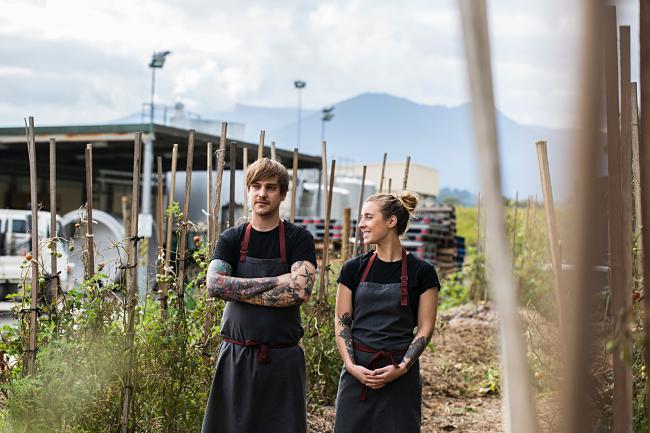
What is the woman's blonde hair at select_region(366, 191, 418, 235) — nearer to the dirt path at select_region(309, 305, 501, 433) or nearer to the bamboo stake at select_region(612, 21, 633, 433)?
the bamboo stake at select_region(612, 21, 633, 433)

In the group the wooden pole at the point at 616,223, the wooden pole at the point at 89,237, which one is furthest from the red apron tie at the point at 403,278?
the wooden pole at the point at 616,223

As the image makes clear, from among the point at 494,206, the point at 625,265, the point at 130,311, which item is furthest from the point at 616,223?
the point at 130,311

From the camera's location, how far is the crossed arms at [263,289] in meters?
3.27

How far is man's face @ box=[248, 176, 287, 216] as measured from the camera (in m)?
3.37

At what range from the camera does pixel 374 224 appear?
11.2ft

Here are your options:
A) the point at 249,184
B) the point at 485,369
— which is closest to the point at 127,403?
the point at 249,184

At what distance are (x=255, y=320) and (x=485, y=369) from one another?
15.9ft

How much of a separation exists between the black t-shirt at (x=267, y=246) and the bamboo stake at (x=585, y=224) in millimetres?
2864

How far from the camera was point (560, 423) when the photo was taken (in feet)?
1.86

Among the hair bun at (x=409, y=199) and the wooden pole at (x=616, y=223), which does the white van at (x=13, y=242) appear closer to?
the hair bun at (x=409, y=199)

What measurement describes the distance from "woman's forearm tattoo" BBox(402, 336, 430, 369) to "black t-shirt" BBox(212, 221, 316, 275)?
57 cm

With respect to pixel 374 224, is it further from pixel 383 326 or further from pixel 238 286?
pixel 238 286

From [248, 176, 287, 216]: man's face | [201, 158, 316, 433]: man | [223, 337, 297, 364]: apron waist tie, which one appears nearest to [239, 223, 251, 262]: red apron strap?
[201, 158, 316, 433]: man

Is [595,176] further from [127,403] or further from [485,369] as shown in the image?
[485,369]
